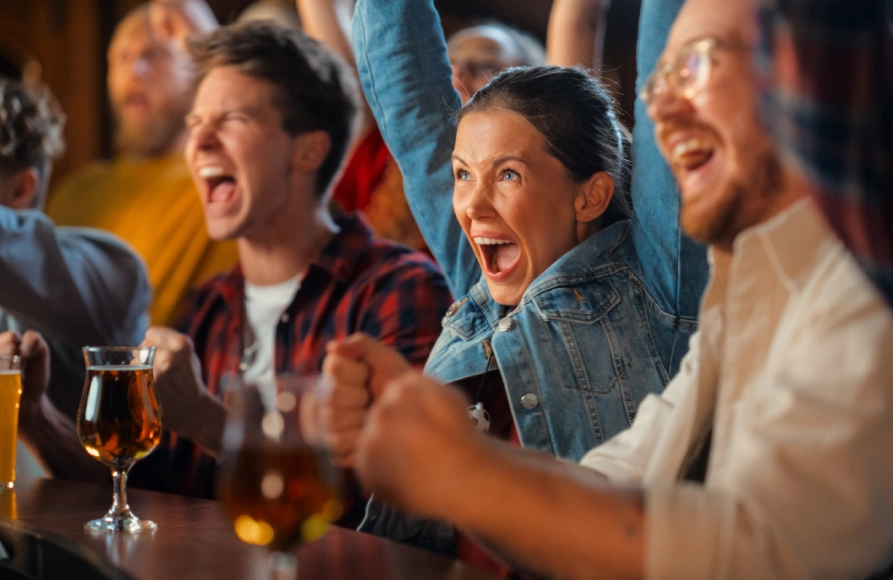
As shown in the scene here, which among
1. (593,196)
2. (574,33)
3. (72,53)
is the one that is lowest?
(593,196)

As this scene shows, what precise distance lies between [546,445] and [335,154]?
105cm

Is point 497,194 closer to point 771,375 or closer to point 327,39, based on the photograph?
point 771,375

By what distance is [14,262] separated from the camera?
1791 millimetres

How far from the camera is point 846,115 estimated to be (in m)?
0.62

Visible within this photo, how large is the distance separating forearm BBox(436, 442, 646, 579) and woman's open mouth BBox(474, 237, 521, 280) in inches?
24.4

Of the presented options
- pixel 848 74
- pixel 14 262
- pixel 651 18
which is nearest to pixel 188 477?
pixel 14 262

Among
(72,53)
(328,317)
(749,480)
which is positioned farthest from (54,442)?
Result: (72,53)

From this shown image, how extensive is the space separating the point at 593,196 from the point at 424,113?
310mm

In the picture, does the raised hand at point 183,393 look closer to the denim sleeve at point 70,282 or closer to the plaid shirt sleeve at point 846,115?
the denim sleeve at point 70,282

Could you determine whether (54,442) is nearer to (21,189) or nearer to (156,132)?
(21,189)

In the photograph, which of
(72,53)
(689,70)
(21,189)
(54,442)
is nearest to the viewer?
(689,70)

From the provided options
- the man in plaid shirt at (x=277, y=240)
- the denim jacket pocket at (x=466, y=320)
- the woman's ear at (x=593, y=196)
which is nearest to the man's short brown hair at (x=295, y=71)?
the man in plaid shirt at (x=277, y=240)

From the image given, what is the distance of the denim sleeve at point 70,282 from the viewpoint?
5.91ft

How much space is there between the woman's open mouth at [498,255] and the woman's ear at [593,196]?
0.31ft
